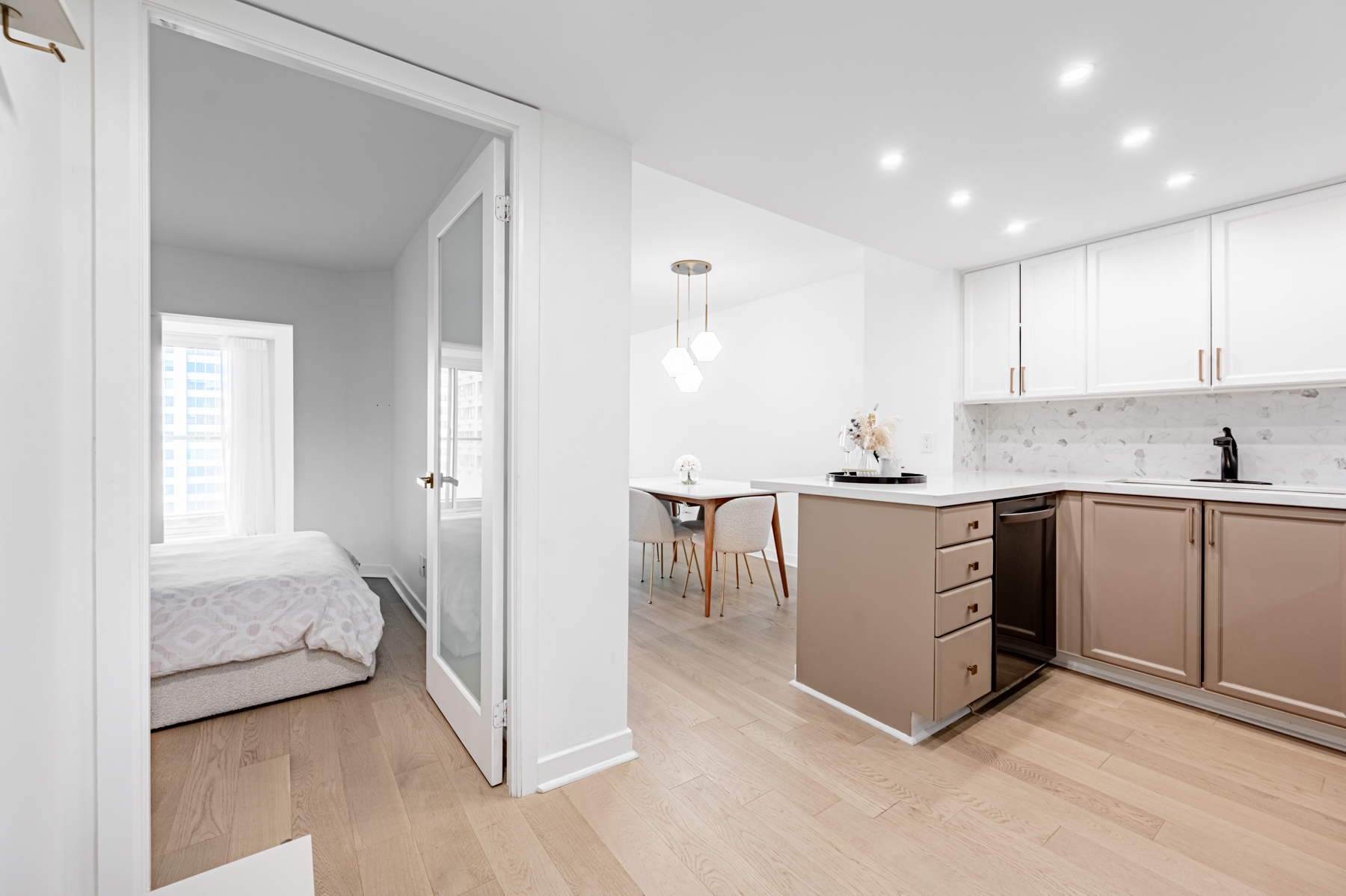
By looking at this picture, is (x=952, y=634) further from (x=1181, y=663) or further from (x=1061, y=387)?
(x=1061, y=387)

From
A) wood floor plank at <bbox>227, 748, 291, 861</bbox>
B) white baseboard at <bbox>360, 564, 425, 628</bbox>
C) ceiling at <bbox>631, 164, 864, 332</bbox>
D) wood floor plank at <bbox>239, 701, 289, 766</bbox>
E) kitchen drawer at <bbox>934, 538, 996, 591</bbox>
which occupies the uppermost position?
ceiling at <bbox>631, 164, 864, 332</bbox>

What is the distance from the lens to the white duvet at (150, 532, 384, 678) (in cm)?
233

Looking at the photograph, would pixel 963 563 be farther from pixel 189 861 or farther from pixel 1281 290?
pixel 189 861

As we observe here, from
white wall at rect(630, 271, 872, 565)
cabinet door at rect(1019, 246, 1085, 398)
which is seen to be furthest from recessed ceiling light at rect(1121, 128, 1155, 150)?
white wall at rect(630, 271, 872, 565)

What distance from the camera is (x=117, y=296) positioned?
1.20 meters

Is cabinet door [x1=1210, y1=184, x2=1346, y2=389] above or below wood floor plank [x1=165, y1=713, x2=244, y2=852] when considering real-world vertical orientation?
above

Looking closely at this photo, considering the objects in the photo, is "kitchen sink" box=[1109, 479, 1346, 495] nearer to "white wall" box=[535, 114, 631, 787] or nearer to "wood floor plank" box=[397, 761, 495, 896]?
"white wall" box=[535, 114, 631, 787]

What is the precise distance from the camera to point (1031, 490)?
2568 millimetres

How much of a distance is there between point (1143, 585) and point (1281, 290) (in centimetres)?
138

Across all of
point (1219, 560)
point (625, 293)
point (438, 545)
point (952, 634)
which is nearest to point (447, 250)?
point (625, 293)

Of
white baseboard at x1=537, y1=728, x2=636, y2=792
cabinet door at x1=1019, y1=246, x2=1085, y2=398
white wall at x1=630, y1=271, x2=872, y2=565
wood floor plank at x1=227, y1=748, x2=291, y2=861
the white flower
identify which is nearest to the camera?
wood floor plank at x1=227, y1=748, x2=291, y2=861

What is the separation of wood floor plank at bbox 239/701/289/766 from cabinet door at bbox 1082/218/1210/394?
13.2ft

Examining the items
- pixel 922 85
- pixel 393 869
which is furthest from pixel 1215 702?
pixel 393 869

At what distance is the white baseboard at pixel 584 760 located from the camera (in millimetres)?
1868
